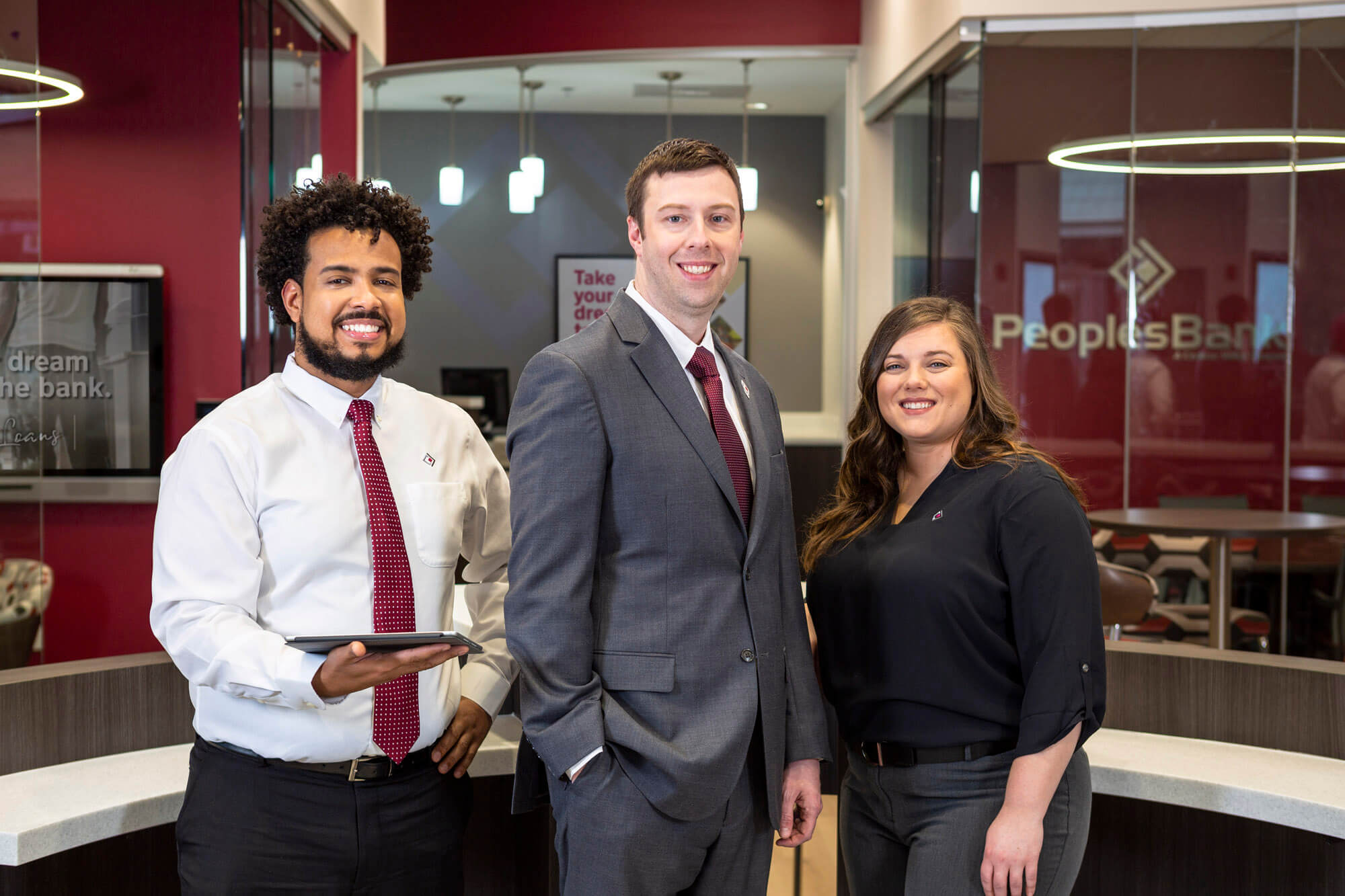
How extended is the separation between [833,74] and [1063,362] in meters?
2.79

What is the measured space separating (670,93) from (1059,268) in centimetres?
336

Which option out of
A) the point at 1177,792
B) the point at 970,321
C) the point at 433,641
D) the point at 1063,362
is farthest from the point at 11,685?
the point at 1063,362

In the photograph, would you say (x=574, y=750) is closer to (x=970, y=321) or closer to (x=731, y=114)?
(x=970, y=321)

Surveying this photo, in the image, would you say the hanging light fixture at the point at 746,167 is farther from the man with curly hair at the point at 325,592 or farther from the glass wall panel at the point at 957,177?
the man with curly hair at the point at 325,592

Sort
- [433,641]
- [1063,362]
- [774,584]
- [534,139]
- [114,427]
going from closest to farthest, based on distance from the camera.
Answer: [433,641] < [774,584] < [114,427] < [1063,362] < [534,139]

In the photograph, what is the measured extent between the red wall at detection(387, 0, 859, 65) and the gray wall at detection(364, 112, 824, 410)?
1008mm

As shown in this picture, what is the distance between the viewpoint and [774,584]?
1.76 metres

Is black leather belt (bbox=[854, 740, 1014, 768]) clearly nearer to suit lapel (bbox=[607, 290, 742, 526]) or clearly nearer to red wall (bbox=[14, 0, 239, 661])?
suit lapel (bbox=[607, 290, 742, 526])

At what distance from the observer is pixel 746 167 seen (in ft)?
27.7

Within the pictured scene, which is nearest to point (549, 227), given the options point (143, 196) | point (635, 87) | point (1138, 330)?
point (635, 87)

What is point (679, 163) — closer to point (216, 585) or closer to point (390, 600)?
point (390, 600)

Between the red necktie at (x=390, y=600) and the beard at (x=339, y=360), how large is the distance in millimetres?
68

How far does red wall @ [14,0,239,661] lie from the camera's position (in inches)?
182

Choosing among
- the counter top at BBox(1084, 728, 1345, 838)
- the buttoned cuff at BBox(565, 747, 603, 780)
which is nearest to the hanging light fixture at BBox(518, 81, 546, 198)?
the counter top at BBox(1084, 728, 1345, 838)
